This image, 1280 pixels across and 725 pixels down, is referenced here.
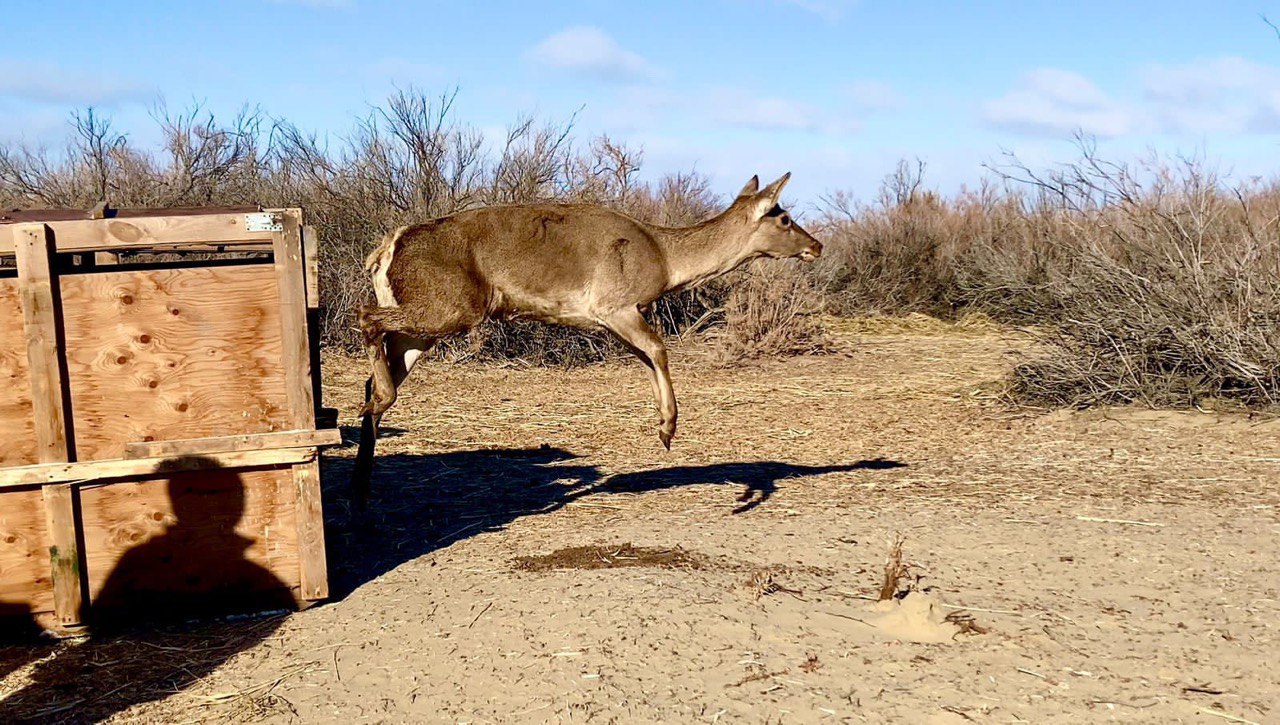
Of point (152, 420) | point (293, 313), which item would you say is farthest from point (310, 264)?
point (152, 420)

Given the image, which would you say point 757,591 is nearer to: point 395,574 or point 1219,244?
point 395,574

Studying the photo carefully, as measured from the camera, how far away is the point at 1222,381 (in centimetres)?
1152

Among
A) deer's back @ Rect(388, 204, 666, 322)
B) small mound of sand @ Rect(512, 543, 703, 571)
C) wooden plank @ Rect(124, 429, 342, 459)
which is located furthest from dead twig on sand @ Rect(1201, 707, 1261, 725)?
deer's back @ Rect(388, 204, 666, 322)

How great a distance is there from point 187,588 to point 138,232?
191cm

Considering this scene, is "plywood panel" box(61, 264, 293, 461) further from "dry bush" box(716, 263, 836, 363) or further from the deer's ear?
"dry bush" box(716, 263, 836, 363)

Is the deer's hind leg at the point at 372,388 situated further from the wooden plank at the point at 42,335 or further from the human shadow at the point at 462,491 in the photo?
the wooden plank at the point at 42,335

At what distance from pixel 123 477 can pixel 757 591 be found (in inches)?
132

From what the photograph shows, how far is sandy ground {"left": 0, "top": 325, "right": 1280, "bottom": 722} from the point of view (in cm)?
498

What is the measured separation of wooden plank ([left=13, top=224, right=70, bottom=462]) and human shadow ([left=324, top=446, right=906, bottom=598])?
1688mm

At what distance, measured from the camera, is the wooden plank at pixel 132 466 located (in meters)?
5.89

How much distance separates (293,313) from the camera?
610 cm

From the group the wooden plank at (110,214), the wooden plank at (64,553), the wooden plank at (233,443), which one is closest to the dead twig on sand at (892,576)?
the wooden plank at (233,443)

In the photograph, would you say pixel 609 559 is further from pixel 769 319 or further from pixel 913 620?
pixel 769 319

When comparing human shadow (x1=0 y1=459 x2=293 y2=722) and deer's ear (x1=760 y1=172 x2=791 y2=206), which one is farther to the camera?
deer's ear (x1=760 y1=172 x2=791 y2=206)
